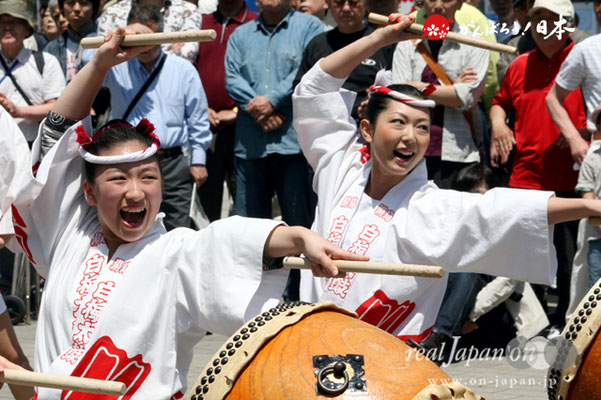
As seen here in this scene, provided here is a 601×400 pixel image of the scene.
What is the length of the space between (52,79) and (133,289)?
388 centimetres

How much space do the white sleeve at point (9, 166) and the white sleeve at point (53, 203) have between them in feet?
1.48

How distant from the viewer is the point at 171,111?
6113 millimetres

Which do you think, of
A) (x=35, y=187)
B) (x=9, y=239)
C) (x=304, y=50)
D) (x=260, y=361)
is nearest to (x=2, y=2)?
(x=304, y=50)

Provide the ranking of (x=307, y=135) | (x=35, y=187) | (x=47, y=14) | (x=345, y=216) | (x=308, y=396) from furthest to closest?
1. (x=47, y=14)
2. (x=307, y=135)
3. (x=345, y=216)
4. (x=35, y=187)
5. (x=308, y=396)

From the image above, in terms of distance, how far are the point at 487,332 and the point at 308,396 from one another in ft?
12.3

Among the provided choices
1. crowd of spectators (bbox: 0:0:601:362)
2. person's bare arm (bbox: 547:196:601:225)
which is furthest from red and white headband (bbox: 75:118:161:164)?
crowd of spectators (bbox: 0:0:601:362)

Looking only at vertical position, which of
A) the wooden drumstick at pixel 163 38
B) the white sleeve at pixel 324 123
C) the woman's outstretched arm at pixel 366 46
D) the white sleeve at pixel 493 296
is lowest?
the white sleeve at pixel 493 296

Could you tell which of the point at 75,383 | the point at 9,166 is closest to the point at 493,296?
the point at 9,166

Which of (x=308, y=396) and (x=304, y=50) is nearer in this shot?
(x=308, y=396)

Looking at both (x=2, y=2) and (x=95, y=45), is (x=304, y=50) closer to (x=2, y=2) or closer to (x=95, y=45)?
(x=2, y=2)

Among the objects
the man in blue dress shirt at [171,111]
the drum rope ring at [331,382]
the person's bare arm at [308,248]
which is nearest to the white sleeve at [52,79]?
the man in blue dress shirt at [171,111]

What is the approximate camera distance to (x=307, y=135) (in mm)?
4199

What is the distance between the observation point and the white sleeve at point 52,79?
671 centimetres

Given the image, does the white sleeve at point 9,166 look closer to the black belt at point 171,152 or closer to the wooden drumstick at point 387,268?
the wooden drumstick at point 387,268
